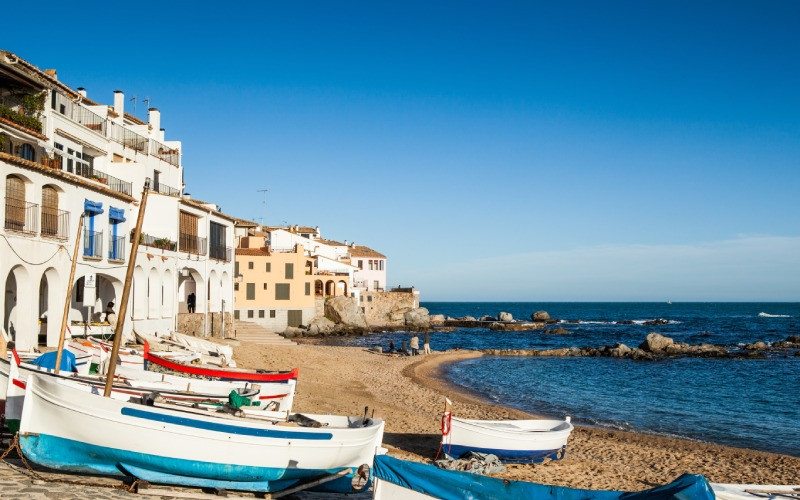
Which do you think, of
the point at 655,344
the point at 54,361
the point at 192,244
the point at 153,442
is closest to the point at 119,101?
the point at 192,244

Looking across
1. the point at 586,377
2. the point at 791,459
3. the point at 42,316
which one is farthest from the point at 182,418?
the point at 586,377

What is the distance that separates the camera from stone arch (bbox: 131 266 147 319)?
3019 centimetres

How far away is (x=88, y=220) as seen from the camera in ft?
87.0

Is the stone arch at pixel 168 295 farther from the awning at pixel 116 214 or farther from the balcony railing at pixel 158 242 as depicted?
the awning at pixel 116 214

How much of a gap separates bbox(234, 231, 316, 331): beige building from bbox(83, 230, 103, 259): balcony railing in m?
35.0

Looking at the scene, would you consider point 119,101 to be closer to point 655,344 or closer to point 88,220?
point 88,220

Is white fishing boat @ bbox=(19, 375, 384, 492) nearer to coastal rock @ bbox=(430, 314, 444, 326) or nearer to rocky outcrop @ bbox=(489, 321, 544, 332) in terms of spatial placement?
rocky outcrop @ bbox=(489, 321, 544, 332)

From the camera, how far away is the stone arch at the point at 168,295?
33.0 meters

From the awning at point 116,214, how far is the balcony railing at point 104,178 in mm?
1383

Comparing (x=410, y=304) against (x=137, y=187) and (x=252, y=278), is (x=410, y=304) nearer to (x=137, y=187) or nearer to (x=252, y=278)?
(x=252, y=278)

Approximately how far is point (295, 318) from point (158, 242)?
3389 centimetres

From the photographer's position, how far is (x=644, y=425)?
25688mm

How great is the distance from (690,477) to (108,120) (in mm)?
34237

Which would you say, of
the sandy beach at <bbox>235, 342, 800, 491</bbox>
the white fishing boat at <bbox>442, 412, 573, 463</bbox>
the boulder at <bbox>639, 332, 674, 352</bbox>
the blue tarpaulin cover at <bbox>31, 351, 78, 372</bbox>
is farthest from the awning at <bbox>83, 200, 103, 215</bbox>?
the boulder at <bbox>639, 332, 674, 352</bbox>
